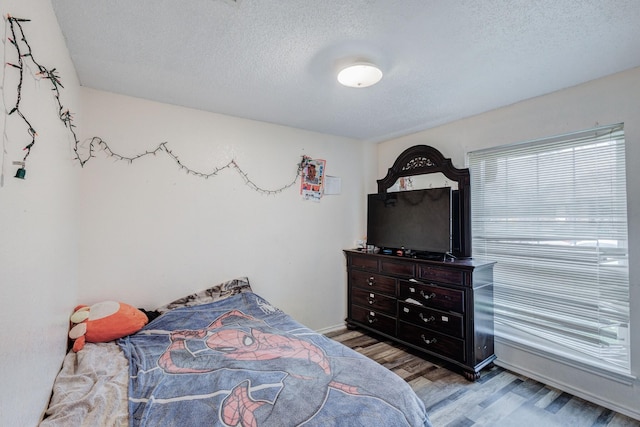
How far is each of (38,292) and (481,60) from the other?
8.79 feet

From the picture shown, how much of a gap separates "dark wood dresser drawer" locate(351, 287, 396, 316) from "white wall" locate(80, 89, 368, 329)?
24 cm

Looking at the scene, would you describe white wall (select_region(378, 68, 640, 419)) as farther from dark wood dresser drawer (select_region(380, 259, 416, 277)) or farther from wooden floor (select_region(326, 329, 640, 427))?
dark wood dresser drawer (select_region(380, 259, 416, 277))

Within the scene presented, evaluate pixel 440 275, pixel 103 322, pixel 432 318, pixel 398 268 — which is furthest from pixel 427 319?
pixel 103 322

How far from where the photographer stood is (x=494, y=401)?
88.0 inches

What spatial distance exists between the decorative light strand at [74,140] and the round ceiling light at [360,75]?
57.3 inches

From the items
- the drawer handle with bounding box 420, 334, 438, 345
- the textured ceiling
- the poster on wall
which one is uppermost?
the textured ceiling

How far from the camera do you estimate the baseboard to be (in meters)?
2.07

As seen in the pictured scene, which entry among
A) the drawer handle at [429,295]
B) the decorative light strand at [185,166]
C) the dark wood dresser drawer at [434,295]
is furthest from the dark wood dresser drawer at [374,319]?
the decorative light strand at [185,166]

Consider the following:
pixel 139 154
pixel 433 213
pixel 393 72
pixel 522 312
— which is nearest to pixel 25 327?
pixel 139 154

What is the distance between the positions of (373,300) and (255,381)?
2.12 m

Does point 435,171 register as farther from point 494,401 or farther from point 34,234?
point 34,234

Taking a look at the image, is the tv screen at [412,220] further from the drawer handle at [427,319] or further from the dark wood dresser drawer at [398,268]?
the drawer handle at [427,319]

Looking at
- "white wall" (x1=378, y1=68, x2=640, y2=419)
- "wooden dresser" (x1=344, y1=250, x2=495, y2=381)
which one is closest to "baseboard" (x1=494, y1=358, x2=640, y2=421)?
"white wall" (x1=378, y1=68, x2=640, y2=419)

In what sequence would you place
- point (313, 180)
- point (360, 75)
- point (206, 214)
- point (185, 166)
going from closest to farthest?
point (360, 75) → point (185, 166) → point (206, 214) → point (313, 180)
